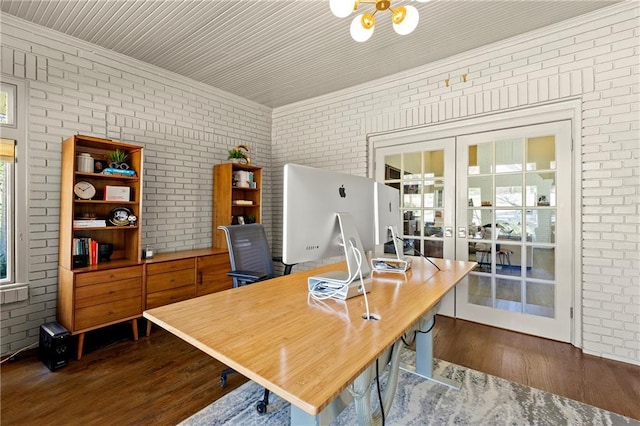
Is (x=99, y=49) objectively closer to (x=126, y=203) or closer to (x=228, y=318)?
(x=126, y=203)

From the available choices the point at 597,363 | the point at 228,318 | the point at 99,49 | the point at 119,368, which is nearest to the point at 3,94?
the point at 99,49

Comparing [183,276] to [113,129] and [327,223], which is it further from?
[327,223]

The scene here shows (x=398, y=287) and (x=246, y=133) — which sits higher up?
(x=246, y=133)

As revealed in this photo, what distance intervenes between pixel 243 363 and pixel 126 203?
2783 mm

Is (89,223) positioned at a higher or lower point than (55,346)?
higher

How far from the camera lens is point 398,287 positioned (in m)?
1.61

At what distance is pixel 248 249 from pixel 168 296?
4.02ft

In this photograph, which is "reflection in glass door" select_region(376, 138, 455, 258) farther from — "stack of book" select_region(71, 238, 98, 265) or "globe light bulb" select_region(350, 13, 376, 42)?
"stack of book" select_region(71, 238, 98, 265)

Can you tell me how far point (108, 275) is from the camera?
103 inches

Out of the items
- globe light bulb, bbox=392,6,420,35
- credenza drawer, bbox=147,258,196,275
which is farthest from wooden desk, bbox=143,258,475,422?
credenza drawer, bbox=147,258,196,275

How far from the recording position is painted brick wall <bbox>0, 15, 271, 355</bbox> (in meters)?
2.61

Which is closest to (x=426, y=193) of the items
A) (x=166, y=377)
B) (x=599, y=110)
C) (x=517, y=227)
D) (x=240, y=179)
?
(x=517, y=227)

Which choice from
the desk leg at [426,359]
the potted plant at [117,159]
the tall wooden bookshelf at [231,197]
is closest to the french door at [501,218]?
the desk leg at [426,359]

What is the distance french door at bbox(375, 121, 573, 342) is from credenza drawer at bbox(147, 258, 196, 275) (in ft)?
8.19
